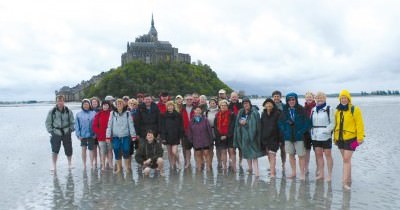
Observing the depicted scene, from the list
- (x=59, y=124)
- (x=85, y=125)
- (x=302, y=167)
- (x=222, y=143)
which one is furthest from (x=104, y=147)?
(x=302, y=167)

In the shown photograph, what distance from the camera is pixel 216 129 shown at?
11.2m

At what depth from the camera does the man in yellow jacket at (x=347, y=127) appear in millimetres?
8957

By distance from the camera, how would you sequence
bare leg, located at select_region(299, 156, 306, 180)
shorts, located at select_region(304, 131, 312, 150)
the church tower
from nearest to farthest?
shorts, located at select_region(304, 131, 312, 150) < bare leg, located at select_region(299, 156, 306, 180) < the church tower

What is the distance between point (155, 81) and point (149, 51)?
45229 mm

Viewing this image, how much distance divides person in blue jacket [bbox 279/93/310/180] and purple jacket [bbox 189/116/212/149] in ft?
6.81

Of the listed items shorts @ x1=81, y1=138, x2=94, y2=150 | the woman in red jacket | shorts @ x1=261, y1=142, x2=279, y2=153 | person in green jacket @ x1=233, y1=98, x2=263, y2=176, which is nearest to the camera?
shorts @ x1=261, y1=142, x2=279, y2=153

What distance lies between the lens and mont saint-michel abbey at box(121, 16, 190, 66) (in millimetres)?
156000

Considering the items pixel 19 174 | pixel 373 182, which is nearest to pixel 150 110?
pixel 19 174

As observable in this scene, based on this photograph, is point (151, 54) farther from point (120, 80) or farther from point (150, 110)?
point (150, 110)

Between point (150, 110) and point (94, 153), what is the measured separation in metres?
2.48

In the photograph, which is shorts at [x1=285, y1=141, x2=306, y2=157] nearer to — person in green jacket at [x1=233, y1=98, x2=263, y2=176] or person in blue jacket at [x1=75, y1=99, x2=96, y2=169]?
person in green jacket at [x1=233, y1=98, x2=263, y2=176]

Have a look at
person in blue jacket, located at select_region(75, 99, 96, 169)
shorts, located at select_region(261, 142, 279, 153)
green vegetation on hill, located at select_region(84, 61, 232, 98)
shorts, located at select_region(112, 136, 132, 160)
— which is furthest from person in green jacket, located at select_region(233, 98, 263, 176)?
green vegetation on hill, located at select_region(84, 61, 232, 98)

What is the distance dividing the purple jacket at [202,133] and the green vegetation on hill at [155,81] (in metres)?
95.5

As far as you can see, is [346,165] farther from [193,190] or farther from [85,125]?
[85,125]
